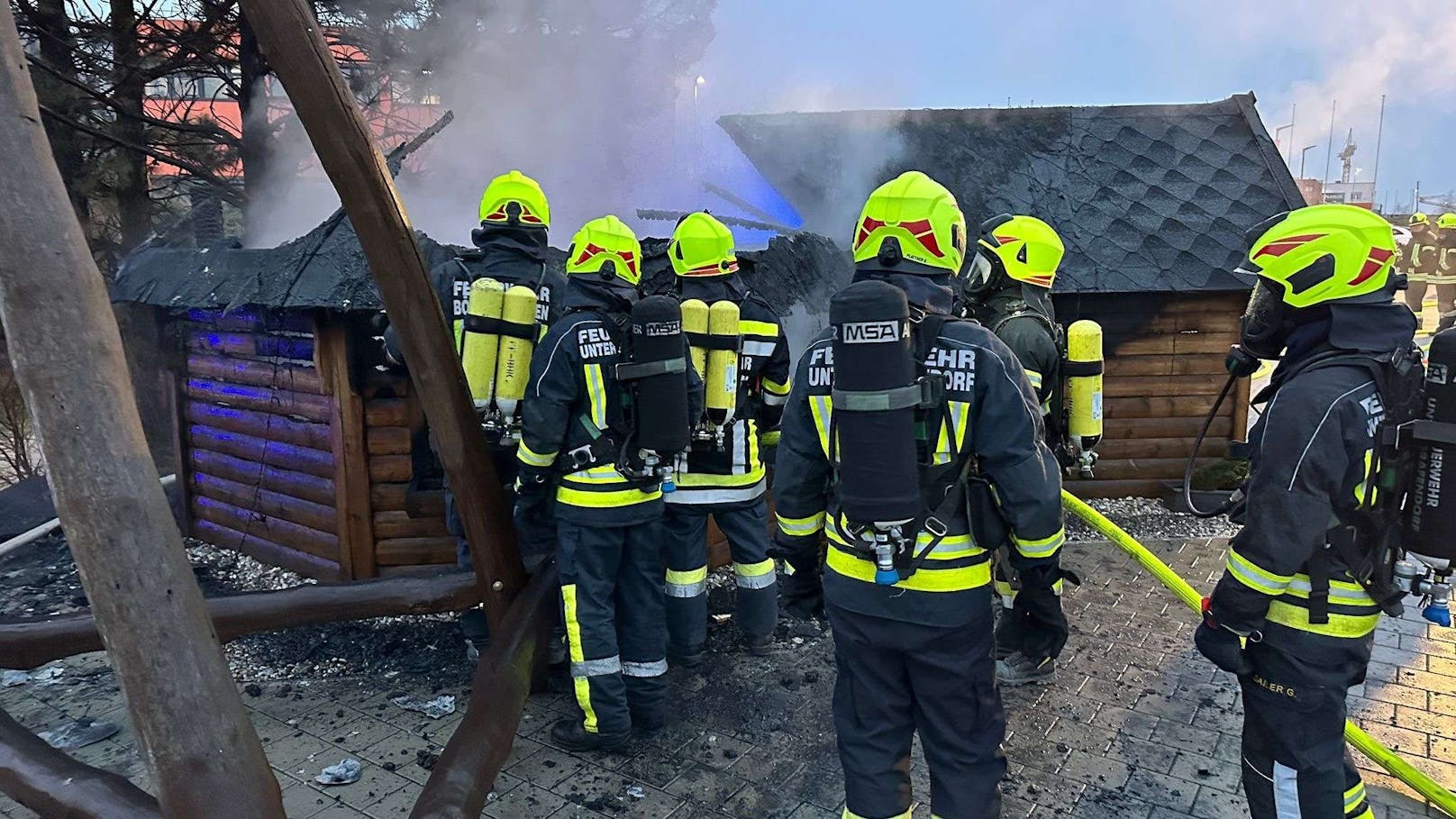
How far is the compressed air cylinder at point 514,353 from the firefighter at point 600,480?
0.68 feet

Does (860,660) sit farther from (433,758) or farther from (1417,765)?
(1417,765)

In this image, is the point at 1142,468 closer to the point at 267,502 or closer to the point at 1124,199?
the point at 1124,199

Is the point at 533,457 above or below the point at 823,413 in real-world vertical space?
below

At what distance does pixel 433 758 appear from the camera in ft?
13.0

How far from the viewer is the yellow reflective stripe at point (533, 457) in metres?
4.14

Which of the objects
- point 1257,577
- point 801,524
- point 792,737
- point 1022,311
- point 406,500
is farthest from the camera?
point 406,500

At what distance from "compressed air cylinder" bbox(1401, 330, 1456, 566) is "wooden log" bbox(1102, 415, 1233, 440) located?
5.24m

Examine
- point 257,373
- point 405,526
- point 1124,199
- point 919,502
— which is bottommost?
point 405,526

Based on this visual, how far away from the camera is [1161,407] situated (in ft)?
25.8

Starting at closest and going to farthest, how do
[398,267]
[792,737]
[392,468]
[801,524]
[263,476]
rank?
1. [801,524]
2. [398,267]
3. [792,737]
4. [392,468]
5. [263,476]

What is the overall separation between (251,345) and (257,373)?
0.21 m

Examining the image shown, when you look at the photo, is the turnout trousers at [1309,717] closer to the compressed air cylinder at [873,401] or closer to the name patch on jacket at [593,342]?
the compressed air cylinder at [873,401]

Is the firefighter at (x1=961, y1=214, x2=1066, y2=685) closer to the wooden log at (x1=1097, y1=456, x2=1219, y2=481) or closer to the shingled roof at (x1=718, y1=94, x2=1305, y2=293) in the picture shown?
the shingled roof at (x1=718, y1=94, x2=1305, y2=293)

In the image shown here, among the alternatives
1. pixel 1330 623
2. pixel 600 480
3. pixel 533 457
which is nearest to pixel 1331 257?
pixel 1330 623
